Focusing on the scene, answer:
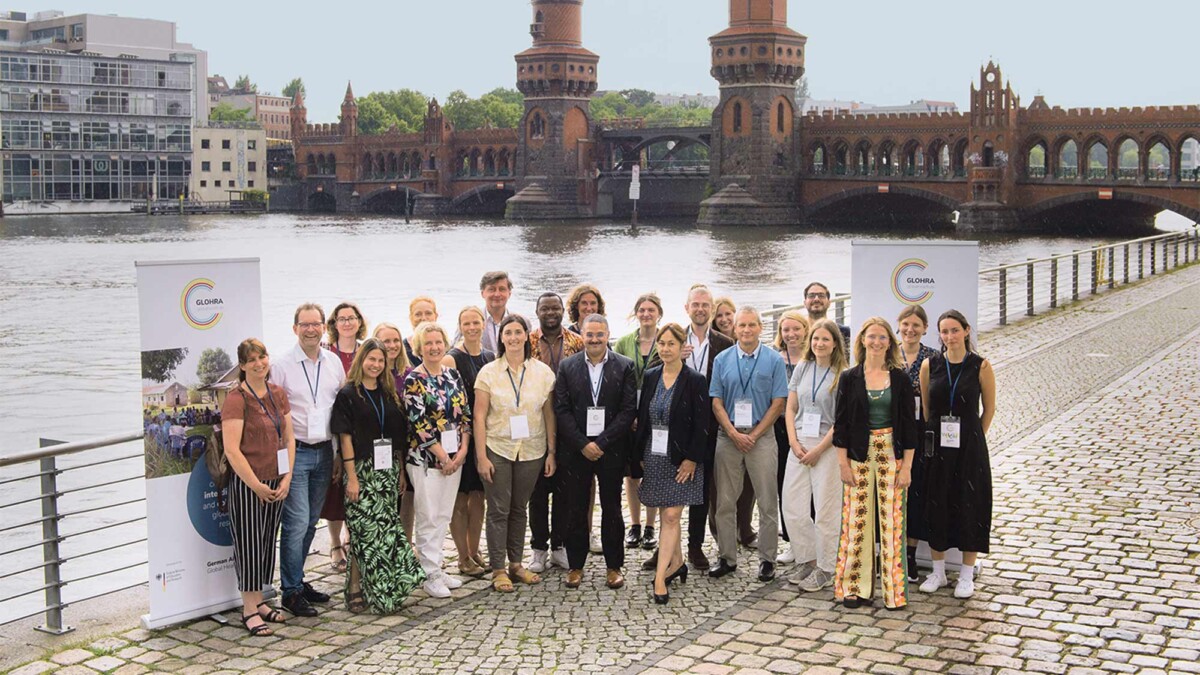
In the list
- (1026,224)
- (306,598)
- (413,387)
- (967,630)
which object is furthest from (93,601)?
(1026,224)

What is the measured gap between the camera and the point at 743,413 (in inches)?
298

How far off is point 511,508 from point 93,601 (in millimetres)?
2189

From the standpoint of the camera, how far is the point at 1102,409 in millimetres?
12258

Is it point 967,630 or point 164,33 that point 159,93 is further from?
point 967,630

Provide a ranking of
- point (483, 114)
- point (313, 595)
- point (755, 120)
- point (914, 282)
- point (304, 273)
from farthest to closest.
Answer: point (483, 114) < point (755, 120) < point (304, 273) < point (914, 282) < point (313, 595)

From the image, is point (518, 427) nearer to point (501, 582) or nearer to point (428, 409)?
point (428, 409)

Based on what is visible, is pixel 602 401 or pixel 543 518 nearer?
pixel 602 401

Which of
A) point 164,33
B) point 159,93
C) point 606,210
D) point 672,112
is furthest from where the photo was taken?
point 672,112

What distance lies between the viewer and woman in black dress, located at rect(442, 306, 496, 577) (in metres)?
7.71

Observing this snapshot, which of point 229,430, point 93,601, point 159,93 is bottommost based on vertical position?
point 93,601

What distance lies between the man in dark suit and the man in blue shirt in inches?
19.7

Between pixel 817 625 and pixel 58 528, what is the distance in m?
6.57

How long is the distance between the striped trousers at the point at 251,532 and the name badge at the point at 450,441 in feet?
2.93

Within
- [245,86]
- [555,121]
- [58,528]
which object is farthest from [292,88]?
[58,528]
